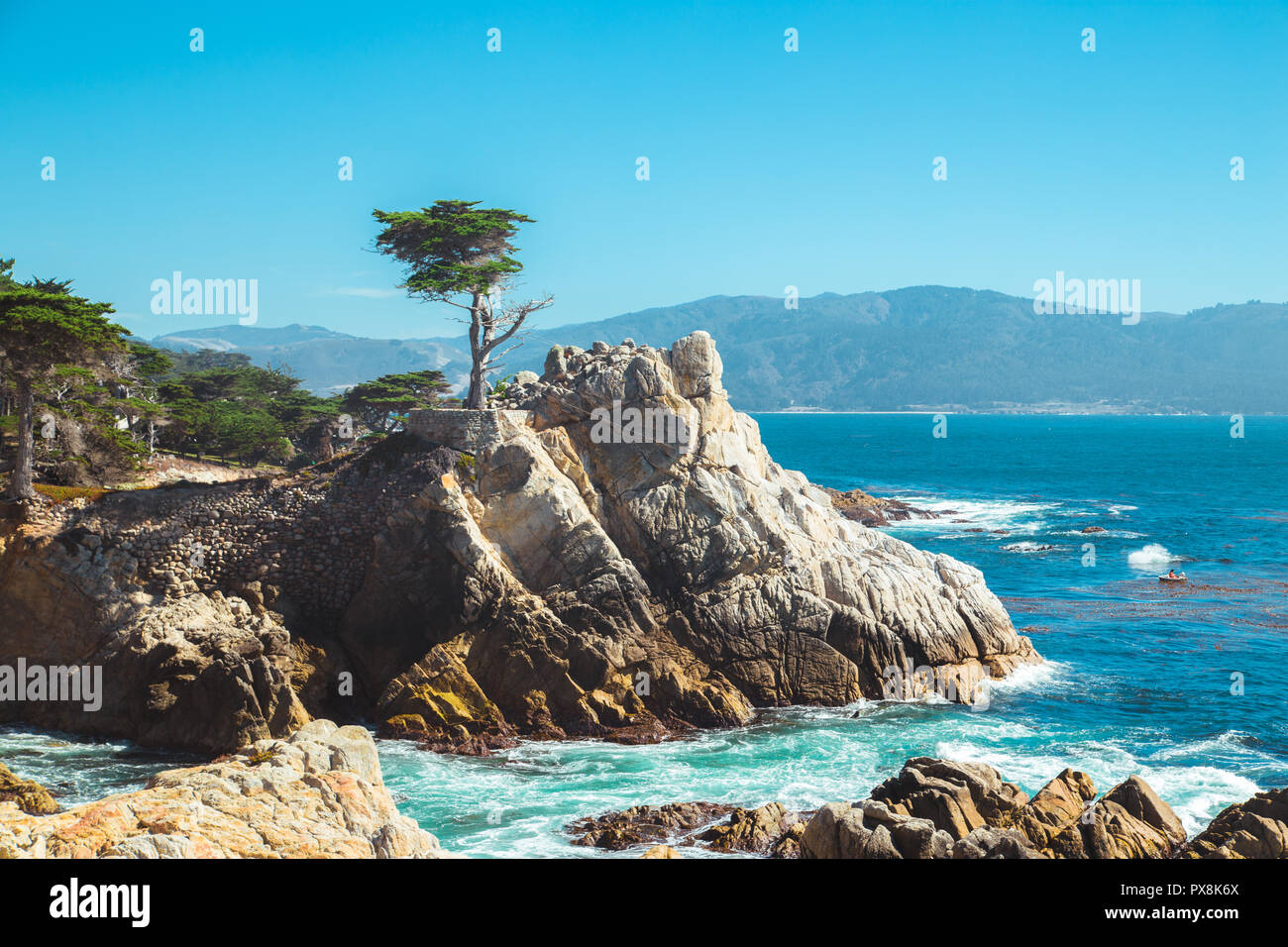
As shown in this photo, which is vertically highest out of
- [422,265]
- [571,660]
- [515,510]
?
[422,265]

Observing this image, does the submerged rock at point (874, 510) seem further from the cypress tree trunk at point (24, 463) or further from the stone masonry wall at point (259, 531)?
the cypress tree trunk at point (24, 463)

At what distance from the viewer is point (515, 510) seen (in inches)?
1309

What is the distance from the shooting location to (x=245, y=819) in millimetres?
15484

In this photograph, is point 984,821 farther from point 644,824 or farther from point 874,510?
point 874,510

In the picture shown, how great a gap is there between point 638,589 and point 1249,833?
60.4ft

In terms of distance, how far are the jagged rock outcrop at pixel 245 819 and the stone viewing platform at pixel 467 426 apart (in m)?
16.6

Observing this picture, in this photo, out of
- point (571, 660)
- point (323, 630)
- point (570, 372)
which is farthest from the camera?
point (570, 372)

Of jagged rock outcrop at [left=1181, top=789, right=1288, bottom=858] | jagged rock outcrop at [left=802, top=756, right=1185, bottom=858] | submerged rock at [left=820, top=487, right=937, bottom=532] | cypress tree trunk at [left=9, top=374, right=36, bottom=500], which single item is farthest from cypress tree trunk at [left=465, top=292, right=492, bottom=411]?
submerged rock at [left=820, top=487, right=937, bottom=532]

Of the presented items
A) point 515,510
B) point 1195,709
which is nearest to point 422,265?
point 515,510

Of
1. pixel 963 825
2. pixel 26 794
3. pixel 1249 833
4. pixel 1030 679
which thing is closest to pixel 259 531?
pixel 26 794

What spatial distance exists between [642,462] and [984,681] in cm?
1384

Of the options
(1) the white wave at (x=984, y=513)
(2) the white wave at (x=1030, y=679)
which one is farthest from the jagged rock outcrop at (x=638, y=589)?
(1) the white wave at (x=984, y=513)

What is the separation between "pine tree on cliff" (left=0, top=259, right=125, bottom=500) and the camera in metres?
32.2

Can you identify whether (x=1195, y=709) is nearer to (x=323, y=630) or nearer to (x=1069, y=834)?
(x=1069, y=834)
